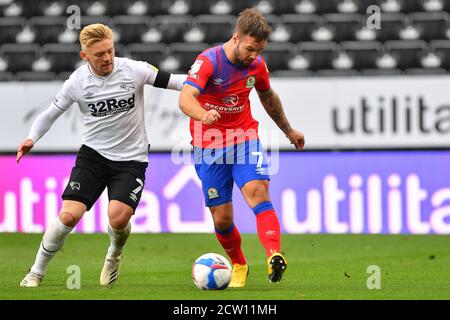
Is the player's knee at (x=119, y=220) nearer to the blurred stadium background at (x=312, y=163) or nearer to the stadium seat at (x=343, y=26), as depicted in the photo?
the blurred stadium background at (x=312, y=163)

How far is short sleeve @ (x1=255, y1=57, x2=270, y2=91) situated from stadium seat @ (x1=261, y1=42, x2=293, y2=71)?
6929mm

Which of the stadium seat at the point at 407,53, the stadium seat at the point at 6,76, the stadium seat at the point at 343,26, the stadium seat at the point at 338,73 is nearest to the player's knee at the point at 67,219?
the stadium seat at the point at 338,73

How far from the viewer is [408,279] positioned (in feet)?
30.0

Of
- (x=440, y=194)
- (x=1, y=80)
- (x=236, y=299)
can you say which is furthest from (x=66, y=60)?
(x=236, y=299)

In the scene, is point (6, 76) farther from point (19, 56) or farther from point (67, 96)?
point (67, 96)

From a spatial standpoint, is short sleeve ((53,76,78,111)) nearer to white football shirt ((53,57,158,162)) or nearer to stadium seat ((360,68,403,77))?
white football shirt ((53,57,158,162))

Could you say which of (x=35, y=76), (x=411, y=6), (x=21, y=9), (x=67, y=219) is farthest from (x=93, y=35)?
(x=21, y=9)

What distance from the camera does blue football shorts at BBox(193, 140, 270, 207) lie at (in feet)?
27.3

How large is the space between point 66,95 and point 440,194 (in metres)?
6.60

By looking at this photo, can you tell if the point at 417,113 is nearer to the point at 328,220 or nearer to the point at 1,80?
the point at 328,220

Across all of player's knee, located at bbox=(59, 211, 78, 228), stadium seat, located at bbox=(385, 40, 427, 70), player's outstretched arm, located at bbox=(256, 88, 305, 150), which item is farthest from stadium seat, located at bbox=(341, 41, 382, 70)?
player's knee, located at bbox=(59, 211, 78, 228)

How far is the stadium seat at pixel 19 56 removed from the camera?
16.4 m

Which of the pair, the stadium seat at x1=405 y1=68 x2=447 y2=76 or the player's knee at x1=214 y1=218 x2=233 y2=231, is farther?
the stadium seat at x1=405 y1=68 x2=447 y2=76

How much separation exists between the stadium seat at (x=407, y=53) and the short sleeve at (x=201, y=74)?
7905 millimetres
